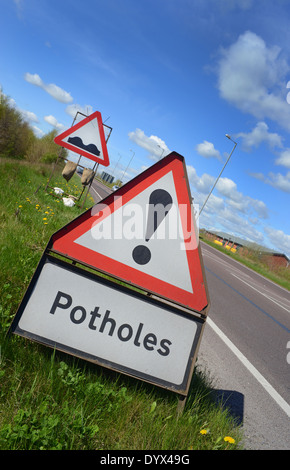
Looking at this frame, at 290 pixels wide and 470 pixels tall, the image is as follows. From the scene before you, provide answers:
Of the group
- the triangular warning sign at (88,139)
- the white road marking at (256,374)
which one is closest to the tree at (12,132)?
the triangular warning sign at (88,139)

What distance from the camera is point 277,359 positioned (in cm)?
439

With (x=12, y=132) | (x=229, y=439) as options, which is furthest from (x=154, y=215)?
(x=12, y=132)

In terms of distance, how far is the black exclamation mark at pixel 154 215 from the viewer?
1.88m

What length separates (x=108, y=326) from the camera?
1771 mm

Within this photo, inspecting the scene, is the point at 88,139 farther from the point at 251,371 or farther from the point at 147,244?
the point at 251,371

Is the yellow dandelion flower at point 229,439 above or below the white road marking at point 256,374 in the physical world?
above


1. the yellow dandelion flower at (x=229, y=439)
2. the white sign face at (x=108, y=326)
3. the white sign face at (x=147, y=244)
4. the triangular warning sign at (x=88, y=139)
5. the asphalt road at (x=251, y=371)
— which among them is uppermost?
the triangular warning sign at (x=88, y=139)

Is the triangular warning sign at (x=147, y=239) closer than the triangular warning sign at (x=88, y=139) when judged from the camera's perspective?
Yes

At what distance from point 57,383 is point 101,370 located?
0.32 meters

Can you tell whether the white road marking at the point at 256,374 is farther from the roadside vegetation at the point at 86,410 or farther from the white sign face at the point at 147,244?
the white sign face at the point at 147,244

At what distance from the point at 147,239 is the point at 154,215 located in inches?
6.6

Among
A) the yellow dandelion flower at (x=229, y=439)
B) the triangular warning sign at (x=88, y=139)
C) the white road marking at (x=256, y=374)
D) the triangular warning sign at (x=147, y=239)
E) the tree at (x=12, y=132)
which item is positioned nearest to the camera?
the yellow dandelion flower at (x=229, y=439)
